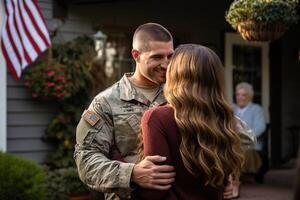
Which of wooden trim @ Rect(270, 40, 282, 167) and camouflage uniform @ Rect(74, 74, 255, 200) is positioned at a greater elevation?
camouflage uniform @ Rect(74, 74, 255, 200)

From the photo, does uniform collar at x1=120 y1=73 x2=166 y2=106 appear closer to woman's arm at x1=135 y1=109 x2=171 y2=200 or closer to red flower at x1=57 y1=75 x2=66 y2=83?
woman's arm at x1=135 y1=109 x2=171 y2=200

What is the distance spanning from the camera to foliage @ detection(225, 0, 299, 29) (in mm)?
5031

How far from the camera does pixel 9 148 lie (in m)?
6.62

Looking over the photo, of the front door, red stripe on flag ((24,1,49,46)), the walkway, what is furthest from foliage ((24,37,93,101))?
the front door

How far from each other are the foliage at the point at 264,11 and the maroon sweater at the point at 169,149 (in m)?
3.01

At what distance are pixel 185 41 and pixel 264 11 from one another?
3.31m

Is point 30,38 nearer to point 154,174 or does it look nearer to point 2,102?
point 2,102

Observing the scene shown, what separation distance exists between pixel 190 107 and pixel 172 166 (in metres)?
0.24

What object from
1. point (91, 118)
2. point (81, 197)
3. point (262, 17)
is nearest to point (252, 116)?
point (81, 197)

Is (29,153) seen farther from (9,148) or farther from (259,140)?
(259,140)

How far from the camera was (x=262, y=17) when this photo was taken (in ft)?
16.6

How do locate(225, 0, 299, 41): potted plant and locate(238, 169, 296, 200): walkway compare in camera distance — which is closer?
locate(225, 0, 299, 41): potted plant

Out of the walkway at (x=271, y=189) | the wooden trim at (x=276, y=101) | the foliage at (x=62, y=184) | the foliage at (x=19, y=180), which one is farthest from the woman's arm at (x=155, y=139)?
the wooden trim at (x=276, y=101)

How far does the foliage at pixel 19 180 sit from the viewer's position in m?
5.18
